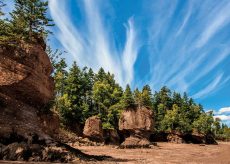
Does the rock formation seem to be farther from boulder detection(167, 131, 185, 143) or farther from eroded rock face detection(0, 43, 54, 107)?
boulder detection(167, 131, 185, 143)

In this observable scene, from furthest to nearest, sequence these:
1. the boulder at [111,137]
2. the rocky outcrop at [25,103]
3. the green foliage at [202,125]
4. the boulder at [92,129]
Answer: the green foliage at [202,125], the boulder at [111,137], the boulder at [92,129], the rocky outcrop at [25,103]

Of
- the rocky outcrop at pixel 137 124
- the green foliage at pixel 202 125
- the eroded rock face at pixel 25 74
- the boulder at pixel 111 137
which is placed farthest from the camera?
the green foliage at pixel 202 125

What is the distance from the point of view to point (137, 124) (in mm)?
66812

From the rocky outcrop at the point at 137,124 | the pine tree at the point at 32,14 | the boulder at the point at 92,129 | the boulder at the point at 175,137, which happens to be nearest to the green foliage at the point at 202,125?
the boulder at the point at 175,137

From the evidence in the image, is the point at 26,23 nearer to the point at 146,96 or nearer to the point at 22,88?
the point at 22,88

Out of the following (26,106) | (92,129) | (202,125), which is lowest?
(26,106)

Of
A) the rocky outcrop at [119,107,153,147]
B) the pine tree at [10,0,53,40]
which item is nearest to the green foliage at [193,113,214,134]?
the rocky outcrop at [119,107,153,147]

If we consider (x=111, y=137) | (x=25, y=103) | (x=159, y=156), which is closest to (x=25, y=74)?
(x=25, y=103)

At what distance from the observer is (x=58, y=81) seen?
83.6 meters

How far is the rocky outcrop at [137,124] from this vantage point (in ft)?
218

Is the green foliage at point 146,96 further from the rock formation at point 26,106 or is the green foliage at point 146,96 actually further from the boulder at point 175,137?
the rock formation at point 26,106

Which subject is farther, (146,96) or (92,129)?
(146,96)

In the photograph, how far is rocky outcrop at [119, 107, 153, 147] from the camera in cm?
6644

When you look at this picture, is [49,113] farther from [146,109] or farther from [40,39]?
[146,109]
